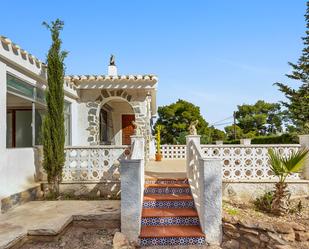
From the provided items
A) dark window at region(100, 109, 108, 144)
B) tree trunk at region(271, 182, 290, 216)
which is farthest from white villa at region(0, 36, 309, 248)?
dark window at region(100, 109, 108, 144)

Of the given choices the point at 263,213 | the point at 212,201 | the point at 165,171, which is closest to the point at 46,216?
the point at 212,201

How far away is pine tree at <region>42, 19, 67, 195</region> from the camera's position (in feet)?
21.7

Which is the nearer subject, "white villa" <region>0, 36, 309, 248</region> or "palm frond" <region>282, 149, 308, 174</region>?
"white villa" <region>0, 36, 309, 248</region>

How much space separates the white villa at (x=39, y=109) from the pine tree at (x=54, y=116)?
47 centimetres

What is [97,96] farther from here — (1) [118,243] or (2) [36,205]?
(1) [118,243]

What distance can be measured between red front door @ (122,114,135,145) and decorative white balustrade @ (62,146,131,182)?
5.71 metres

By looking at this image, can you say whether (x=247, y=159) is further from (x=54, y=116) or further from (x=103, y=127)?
(x=103, y=127)

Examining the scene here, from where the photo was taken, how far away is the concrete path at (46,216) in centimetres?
427

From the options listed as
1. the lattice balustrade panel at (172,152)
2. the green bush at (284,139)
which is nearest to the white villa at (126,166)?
the lattice balustrade panel at (172,152)

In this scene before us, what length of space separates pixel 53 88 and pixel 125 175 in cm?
362

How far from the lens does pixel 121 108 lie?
1332cm

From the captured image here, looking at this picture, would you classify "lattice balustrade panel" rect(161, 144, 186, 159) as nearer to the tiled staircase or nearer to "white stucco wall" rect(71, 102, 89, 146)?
"white stucco wall" rect(71, 102, 89, 146)

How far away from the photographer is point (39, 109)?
24.3ft

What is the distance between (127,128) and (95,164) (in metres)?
6.08
